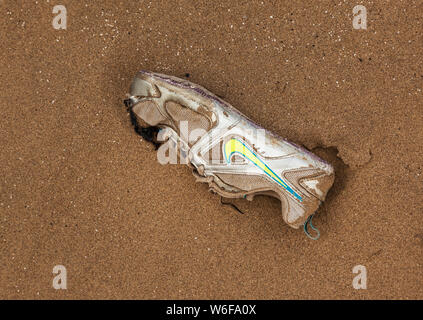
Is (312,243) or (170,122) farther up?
(170,122)

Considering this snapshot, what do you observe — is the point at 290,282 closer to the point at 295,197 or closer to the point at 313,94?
the point at 295,197

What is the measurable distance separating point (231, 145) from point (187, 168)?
0.98 feet

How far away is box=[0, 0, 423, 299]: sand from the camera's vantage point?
1.73 metres

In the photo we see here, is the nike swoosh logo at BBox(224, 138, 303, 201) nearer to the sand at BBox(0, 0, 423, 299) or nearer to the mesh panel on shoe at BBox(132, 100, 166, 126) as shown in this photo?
the sand at BBox(0, 0, 423, 299)

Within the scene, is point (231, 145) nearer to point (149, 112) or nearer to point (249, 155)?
point (249, 155)

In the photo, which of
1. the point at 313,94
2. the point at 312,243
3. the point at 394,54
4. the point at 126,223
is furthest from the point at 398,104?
the point at 126,223

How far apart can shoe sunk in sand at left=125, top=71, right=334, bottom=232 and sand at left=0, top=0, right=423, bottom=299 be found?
0.12m

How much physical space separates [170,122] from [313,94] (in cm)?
78

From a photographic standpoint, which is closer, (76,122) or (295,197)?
(295,197)

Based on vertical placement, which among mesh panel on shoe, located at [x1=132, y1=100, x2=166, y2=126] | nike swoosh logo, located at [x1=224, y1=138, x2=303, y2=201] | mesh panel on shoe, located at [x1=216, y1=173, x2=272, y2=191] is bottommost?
mesh panel on shoe, located at [x1=216, y1=173, x2=272, y2=191]

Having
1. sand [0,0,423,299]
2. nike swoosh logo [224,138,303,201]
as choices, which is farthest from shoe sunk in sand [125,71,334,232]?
sand [0,0,423,299]

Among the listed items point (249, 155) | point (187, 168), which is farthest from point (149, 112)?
point (249, 155)

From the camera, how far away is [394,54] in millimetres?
1721

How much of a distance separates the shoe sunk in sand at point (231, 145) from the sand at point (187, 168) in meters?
0.12
